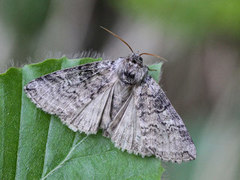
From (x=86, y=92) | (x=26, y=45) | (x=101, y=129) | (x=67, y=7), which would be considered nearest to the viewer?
(x=101, y=129)

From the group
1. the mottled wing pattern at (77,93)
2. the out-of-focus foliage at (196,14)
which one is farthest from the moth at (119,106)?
the out-of-focus foliage at (196,14)

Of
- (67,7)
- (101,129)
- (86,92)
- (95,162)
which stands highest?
(67,7)

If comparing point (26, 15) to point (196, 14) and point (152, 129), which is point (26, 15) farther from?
point (152, 129)

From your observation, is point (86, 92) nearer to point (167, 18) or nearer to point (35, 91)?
point (35, 91)

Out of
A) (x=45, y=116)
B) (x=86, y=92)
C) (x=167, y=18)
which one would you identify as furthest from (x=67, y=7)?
(x=45, y=116)

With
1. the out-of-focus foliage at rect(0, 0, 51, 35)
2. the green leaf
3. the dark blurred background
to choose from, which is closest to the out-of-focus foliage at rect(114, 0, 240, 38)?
the dark blurred background

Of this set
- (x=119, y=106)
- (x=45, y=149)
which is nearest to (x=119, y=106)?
(x=119, y=106)
